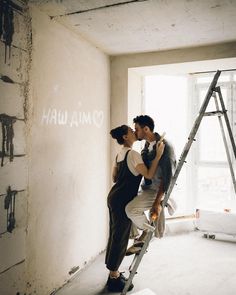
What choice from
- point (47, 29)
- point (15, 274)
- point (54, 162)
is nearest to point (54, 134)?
point (54, 162)

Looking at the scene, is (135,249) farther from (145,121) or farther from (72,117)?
(72,117)

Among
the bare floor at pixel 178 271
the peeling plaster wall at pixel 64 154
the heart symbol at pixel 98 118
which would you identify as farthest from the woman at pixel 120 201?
the heart symbol at pixel 98 118

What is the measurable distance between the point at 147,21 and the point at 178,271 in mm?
2555

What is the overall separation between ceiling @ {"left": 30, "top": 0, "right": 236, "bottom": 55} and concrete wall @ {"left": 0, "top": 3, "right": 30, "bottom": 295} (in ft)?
1.34

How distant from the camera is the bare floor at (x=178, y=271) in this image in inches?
113

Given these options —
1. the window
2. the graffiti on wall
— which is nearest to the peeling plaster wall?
the graffiti on wall

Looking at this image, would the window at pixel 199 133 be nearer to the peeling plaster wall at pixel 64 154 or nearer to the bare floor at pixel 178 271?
the bare floor at pixel 178 271

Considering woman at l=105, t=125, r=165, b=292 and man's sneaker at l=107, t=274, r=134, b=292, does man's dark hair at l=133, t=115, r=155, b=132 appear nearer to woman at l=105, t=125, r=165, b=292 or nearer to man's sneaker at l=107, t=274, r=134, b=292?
woman at l=105, t=125, r=165, b=292

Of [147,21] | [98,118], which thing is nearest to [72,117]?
[98,118]

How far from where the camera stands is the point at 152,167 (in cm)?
255

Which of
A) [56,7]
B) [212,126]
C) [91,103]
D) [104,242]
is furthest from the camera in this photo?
[212,126]

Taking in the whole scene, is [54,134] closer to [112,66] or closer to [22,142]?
[22,142]

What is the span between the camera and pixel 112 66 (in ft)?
12.9

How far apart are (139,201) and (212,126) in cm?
245
